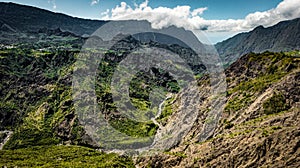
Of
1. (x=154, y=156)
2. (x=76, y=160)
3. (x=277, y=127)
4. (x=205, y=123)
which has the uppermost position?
(x=277, y=127)

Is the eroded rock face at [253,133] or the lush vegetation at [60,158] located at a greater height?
the eroded rock face at [253,133]

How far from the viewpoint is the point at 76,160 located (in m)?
161

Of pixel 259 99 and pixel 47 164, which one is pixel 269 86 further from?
pixel 47 164

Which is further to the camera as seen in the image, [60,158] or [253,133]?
[60,158]

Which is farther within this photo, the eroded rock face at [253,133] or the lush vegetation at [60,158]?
the lush vegetation at [60,158]

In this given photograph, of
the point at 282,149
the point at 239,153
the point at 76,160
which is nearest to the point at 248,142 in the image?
the point at 239,153

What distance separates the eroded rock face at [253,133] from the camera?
76562mm

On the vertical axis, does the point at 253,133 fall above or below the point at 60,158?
above

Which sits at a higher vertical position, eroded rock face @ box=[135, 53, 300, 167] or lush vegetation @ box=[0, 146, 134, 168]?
eroded rock face @ box=[135, 53, 300, 167]

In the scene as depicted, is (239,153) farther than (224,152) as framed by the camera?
No

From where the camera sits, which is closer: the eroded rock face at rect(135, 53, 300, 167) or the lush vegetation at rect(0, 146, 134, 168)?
the eroded rock face at rect(135, 53, 300, 167)

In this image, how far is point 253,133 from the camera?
85.9 metres

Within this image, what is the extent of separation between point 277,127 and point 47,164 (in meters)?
111

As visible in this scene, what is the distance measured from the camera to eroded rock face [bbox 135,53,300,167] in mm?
76562
